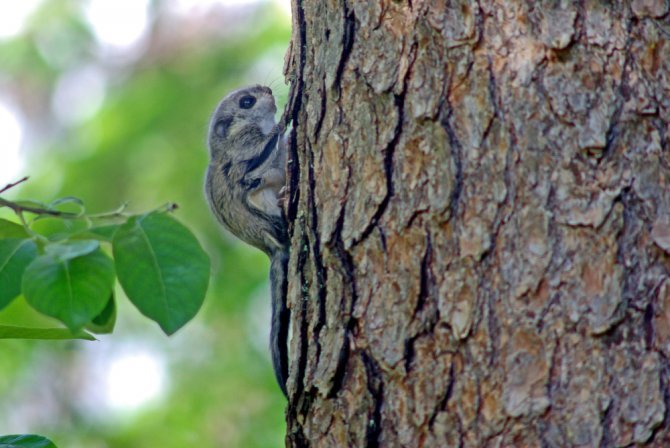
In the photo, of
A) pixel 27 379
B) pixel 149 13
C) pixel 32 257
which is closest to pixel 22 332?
pixel 32 257

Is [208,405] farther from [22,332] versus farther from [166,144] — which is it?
[22,332]

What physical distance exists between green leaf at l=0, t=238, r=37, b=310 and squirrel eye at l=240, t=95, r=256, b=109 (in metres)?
2.47

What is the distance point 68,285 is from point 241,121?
253cm

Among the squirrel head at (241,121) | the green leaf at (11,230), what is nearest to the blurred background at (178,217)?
the squirrel head at (241,121)

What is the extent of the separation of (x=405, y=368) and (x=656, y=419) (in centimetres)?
51

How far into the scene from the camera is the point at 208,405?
626 centimetres

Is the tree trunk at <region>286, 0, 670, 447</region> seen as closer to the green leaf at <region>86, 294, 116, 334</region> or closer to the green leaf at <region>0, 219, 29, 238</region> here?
the green leaf at <region>86, 294, 116, 334</region>

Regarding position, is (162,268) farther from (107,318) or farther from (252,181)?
Result: (252,181)

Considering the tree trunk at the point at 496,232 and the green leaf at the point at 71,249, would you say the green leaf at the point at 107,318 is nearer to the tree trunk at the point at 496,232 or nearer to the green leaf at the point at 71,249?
the green leaf at the point at 71,249

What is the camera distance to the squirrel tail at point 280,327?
2.64 metres

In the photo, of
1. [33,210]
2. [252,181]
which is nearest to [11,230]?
[33,210]

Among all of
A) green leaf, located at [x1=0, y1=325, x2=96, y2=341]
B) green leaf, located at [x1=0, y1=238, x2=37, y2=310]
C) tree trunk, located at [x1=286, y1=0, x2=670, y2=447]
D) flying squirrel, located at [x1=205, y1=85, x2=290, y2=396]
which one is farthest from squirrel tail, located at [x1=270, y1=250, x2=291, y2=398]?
green leaf, located at [x1=0, y1=238, x2=37, y2=310]

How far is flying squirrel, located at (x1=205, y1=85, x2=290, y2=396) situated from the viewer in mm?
3273

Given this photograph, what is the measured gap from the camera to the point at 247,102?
4.14m
